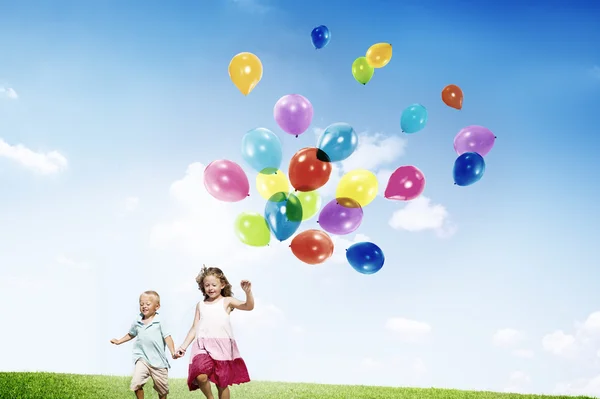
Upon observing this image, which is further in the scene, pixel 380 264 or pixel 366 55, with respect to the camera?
pixel 366 55

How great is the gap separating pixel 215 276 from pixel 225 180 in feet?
5.11

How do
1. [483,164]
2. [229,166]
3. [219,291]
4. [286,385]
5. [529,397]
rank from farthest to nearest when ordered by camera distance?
[286,385] < [529,397] < [483,164] < [229,166] < [219,291]

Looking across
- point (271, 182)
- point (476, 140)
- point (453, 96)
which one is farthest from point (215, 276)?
point (453, 96)

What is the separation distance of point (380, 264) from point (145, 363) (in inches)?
108

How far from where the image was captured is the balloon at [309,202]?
641 cm

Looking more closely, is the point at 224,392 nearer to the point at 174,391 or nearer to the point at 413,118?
the point at 174,391

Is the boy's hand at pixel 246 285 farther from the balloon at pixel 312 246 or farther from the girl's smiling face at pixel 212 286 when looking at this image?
the balloon at pixel 312 246

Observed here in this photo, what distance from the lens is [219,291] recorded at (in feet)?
15.7

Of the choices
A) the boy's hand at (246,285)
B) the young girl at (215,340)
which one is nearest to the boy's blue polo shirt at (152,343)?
the young girl at (215,340)

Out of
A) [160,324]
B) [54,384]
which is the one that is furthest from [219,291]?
[54,384]

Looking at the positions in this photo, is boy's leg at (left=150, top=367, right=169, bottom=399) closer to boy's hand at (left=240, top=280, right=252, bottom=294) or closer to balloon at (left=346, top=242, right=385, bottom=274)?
boy's hand at (left=240, top=280, right=252, bottom=294)

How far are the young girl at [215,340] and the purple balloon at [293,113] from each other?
90.1 inches

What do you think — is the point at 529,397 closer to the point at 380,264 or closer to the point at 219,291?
the point at 380,264

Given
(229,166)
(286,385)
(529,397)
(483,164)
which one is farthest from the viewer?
(286,385)
